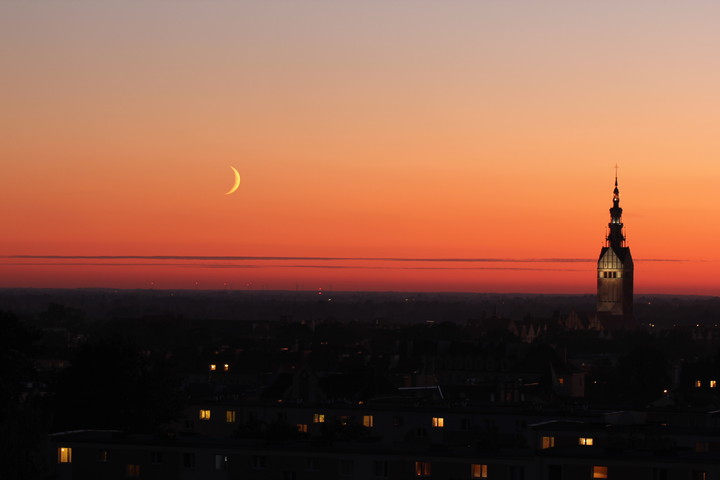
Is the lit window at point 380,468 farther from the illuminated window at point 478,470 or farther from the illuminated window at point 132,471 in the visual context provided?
the illuminated window at point 132,471

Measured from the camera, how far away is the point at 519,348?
195000 mm

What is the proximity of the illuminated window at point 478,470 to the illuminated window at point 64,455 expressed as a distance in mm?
Answer: 15382

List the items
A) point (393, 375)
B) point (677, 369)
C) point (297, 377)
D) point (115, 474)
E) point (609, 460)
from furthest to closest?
point (677, 369) < point (393, 375) < point (297, 377) < point (115, 474) < point (609, 460)

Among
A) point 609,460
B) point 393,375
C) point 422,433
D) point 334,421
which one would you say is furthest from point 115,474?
point 393,375

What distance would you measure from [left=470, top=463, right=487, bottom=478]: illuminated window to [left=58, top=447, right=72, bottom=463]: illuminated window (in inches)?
606

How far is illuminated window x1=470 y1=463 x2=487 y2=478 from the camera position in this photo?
54812mm

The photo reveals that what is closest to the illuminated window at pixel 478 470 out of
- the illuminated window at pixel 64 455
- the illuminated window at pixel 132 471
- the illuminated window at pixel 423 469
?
the illuminated window at pixel 423 469

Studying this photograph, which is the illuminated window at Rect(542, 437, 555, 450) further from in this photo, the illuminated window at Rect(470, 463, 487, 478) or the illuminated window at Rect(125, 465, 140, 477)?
the illuminated window at Rect(125, 465, 140, 477)

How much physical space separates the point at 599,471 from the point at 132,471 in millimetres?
17528

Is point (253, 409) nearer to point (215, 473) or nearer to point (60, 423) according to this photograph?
point (60, 423)

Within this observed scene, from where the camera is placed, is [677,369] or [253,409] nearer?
[253,409]

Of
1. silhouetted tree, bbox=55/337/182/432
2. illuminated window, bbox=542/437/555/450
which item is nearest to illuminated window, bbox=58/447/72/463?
illuminated window, bbox=542/437/555/450

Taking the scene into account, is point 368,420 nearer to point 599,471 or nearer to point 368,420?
point 368,420

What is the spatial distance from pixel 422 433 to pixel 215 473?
2527 centimetres
